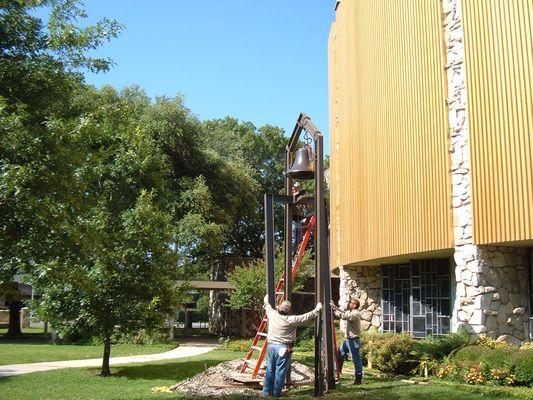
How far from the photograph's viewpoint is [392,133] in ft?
60.4

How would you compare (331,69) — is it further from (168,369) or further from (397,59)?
(168,369)

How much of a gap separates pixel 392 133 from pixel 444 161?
3.08 m

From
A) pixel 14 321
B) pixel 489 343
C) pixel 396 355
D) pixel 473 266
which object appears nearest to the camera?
pixel 489 343

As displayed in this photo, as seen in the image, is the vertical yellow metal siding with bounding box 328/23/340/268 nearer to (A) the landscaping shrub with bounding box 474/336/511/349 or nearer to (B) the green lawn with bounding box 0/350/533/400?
(B) the green lawn with bounding box 0/350/533/400

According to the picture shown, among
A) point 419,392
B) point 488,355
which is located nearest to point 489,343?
point 488,355

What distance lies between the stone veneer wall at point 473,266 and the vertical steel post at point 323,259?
204 inches

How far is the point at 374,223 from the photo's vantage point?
19.5 metres

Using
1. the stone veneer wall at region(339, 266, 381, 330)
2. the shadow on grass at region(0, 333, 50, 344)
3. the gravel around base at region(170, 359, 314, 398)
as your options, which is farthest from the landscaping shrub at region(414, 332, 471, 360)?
the shadow on grass at region(0, 333, 50, 344)

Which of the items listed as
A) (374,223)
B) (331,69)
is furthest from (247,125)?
(374,223)

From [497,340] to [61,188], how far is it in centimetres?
1073

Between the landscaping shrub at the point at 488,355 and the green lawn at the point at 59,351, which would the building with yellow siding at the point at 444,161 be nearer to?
the landscaping shrub at the point at 488,355

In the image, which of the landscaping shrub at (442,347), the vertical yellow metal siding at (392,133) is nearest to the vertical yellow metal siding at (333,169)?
the vertical yellow metal siding at (392,133)

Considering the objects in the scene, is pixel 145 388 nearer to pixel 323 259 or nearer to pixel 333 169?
pixel 323 259

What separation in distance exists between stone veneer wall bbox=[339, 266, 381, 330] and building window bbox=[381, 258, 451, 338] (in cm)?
68
